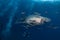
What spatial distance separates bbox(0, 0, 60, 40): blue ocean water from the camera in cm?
154

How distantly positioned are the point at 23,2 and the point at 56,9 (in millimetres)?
427

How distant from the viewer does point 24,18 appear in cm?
157

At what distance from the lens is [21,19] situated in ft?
5.15

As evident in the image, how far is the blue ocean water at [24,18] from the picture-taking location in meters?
1.54

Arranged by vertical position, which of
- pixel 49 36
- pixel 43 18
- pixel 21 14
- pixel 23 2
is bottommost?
pixel 49 36

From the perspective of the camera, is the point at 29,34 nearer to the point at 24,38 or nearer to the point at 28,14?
the point at 24,38

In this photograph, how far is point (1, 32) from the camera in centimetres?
157

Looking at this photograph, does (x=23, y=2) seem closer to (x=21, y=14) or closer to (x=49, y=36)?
(x=21, y=14)

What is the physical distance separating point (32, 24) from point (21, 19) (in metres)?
0.15

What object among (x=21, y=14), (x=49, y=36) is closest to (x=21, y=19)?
(x=21, y=14)

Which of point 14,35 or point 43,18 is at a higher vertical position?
point 43,18

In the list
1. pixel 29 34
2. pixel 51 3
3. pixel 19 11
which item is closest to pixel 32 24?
pixel 29 34

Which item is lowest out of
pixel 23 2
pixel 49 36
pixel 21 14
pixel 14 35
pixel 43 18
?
pixel 49 36

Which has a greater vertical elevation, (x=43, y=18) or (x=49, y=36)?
(x=43, y=18)
